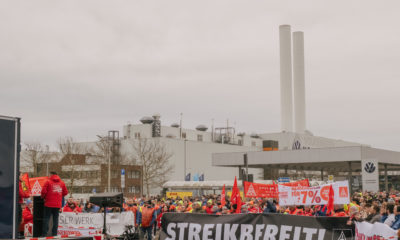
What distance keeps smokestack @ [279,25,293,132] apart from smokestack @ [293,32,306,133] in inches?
93.2

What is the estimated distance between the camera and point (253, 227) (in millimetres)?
9141

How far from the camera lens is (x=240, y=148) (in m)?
96.5

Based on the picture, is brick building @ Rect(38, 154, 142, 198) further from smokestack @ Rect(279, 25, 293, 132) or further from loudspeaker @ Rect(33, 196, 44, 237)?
loudspeaker @ Rect(33, 196, 44, 237)

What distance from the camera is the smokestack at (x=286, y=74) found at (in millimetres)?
100625

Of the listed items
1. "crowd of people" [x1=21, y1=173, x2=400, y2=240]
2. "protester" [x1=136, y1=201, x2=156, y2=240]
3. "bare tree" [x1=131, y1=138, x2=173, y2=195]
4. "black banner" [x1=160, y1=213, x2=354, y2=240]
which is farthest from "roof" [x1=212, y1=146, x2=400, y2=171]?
"black banner" [x1=160, y1=213, x2=354, y2=240]

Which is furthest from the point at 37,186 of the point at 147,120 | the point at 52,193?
the point at 147,120

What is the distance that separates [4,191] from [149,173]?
212 feet

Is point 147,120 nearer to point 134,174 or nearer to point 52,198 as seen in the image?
point 134,174

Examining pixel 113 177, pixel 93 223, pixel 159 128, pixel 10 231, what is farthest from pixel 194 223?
pixel 159 128

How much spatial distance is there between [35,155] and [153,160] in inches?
636

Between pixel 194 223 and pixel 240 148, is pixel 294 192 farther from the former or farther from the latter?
pixel 240 148

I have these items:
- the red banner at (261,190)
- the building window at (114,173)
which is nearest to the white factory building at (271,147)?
the building window at (114,173)

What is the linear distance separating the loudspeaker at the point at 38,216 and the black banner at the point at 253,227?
2.60 metres

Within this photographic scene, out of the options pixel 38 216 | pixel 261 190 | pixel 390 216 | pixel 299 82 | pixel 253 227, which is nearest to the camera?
pixel 253 227
